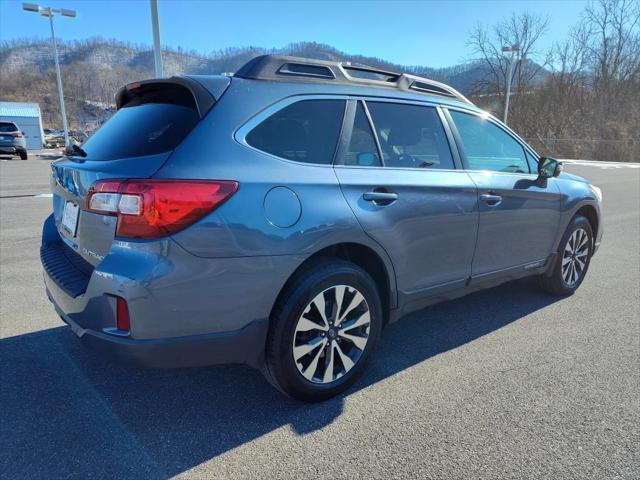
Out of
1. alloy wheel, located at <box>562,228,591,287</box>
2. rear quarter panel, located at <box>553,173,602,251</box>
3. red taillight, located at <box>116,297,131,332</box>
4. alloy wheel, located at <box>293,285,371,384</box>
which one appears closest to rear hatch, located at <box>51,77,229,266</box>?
red taillight, located at <box>116,297,131,332</box>

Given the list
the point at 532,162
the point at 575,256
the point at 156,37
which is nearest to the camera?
the point at 532,162

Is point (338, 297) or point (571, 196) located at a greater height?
point (571, 196)

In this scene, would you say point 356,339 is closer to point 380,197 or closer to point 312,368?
point 312,368

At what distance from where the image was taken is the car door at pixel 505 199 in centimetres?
352

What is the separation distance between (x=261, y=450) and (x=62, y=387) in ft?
4.48

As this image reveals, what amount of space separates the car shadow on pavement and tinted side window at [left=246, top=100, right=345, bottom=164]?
145cm

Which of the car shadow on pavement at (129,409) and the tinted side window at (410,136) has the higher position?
the tinted side window at (410,136)

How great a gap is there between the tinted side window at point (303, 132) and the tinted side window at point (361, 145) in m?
0.11

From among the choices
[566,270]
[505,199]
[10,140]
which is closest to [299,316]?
[505,199]

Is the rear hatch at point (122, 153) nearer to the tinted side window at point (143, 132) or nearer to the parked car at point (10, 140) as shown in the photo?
the tinted side window at point (143, 132)

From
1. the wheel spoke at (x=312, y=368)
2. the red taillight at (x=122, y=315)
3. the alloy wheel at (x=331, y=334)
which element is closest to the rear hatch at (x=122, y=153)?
the red taillight at (x=122, y=315)

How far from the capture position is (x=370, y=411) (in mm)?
2668

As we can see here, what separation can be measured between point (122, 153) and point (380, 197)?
145 cm

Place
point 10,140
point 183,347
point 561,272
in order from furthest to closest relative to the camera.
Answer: point 10,140
point 561,272
point 183,347
